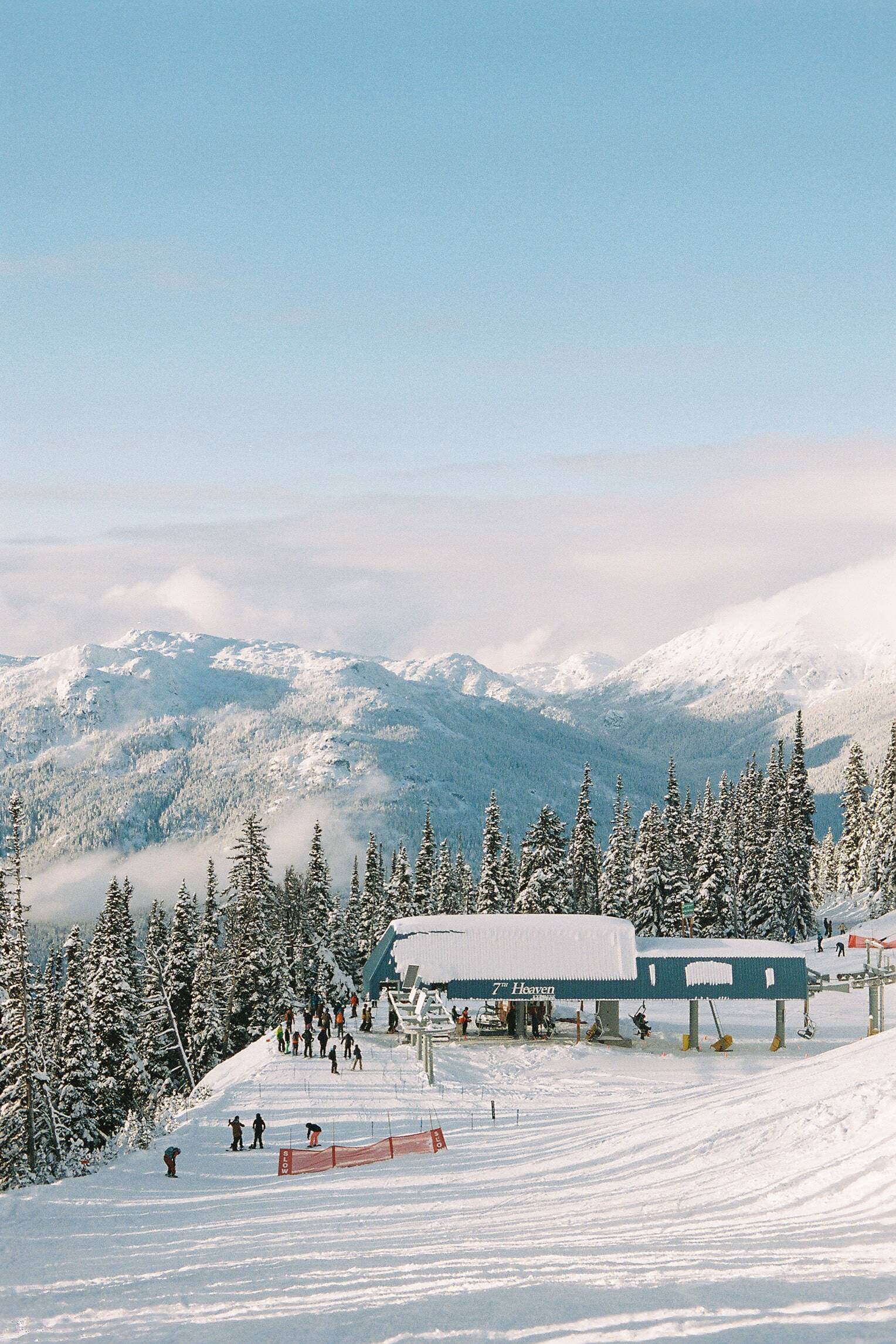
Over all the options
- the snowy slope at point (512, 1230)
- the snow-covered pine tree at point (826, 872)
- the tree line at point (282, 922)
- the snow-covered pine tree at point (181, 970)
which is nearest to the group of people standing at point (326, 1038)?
the tree line at point (282, 922)

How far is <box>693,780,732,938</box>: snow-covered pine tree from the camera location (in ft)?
268

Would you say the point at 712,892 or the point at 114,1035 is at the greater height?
the point at 712,892

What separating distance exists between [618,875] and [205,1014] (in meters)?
35.0

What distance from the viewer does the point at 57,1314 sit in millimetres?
18828

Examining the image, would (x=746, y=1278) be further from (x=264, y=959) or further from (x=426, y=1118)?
(x=264, y=959)

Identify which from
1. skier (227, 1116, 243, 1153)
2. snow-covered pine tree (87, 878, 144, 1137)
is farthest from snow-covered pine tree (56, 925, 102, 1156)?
Answer: skier (227, 1116, 243, 1153)

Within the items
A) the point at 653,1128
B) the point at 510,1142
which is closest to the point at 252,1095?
the point at 510,1142

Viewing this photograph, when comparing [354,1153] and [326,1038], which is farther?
[326,1038]

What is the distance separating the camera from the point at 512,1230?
22.2 metres

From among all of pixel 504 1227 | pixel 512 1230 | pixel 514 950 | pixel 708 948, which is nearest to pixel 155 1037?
pixel 514 950

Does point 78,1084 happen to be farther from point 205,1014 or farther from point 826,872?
point 826,872

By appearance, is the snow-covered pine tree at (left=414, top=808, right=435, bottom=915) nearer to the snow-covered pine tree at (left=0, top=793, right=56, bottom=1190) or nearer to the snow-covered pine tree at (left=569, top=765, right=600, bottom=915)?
the snow-covered pine tree at (left=569, top=765, right=600, bottom=915)

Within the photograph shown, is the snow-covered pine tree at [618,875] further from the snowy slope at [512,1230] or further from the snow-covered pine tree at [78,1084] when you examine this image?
the snowy slope at [512,1230]

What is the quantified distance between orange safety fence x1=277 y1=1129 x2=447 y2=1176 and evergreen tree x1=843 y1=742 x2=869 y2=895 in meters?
79.5
